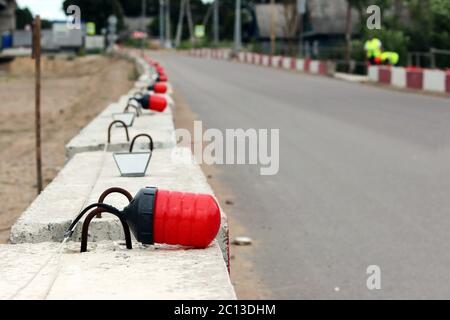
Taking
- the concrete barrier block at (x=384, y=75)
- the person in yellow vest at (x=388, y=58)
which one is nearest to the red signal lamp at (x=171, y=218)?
the concrete barrier block at (x=384, y=75)

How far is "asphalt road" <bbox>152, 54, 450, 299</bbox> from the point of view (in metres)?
7.25

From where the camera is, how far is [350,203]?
10148mm

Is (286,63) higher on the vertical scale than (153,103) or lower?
lower

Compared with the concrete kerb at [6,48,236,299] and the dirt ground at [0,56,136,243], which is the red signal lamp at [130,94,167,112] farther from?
the concrete kerb at [6,48,236,299]

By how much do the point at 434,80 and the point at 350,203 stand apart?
2058 centimetres

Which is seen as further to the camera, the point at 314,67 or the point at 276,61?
the point at 276,61

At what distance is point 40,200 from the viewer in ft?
23.8

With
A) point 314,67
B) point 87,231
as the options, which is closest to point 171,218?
point 87,231

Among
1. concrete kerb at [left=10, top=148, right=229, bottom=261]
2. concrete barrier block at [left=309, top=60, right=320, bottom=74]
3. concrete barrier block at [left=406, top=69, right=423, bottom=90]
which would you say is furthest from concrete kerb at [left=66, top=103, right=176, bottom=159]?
concrete barrier block at [left=309, top=60, right=320, bottom=74]

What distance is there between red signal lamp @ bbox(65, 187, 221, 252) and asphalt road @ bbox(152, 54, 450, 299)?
1534mm

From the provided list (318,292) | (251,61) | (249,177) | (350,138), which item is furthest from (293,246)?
(251,61)

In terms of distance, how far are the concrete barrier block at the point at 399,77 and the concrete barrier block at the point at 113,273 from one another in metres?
28.3

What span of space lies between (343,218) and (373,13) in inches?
1521

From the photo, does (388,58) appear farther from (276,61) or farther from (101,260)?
(101,260)
